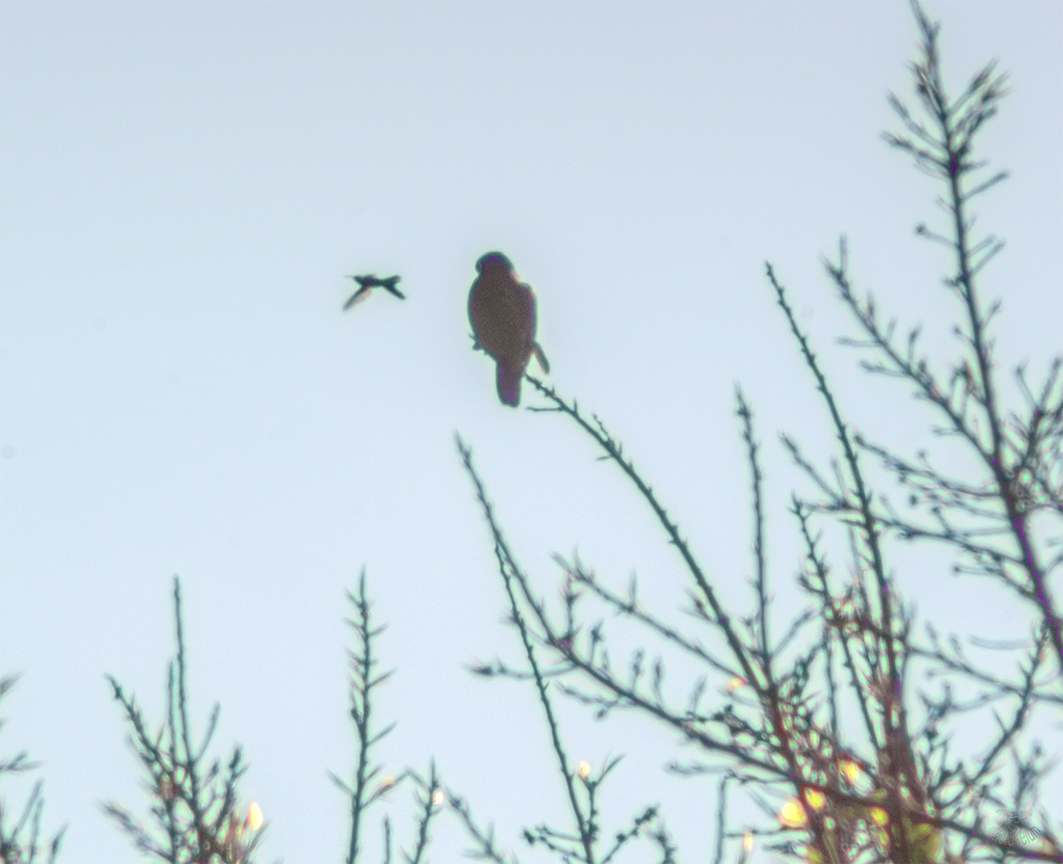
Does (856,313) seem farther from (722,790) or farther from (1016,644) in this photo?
(722,790)

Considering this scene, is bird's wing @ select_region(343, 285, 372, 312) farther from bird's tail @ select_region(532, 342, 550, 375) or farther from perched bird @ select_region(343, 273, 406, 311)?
bird's tail @ select_region(532, 342, 550, 375)

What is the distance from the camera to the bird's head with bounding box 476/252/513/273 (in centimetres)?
757

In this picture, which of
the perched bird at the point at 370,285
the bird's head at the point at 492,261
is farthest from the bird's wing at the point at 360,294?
the bird's head at the point at 492,261

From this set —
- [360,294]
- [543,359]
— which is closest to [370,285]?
[360,294]

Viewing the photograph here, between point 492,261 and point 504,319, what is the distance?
61 centimetres

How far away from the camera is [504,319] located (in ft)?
23.5

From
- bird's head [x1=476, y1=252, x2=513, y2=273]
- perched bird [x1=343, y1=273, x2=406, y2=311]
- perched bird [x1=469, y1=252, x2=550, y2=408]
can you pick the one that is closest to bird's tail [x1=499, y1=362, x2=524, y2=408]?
perched bird [x1=469, y1=252, x2=550, y2=408]

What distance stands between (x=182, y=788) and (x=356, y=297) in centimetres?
348

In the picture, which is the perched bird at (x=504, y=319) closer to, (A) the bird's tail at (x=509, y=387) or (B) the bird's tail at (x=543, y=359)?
(A) the bird's tail at (x=509, y=387)

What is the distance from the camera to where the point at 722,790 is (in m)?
2.85

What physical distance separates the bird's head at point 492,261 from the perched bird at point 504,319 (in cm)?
13

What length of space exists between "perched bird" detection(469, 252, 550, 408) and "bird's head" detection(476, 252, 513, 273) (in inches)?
4.9

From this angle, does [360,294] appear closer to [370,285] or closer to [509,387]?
[370,285]

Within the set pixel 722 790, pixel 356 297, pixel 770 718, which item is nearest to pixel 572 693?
pixel 770 718
